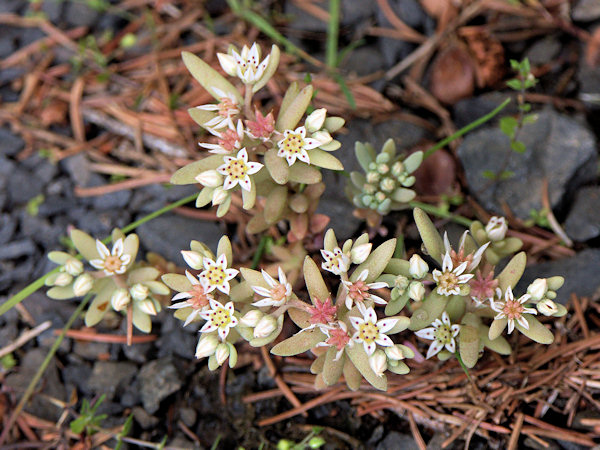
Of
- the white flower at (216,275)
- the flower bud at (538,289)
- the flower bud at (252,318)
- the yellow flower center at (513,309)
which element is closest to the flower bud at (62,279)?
the white flower at (216,275)

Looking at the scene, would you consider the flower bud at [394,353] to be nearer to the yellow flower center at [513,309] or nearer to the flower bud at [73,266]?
the yellow flower center at [513,309]

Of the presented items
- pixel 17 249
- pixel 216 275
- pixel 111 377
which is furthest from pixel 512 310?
pixel 17 249

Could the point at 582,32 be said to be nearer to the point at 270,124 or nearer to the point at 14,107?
the point at 270,124

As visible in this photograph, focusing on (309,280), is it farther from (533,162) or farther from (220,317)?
(533,162)

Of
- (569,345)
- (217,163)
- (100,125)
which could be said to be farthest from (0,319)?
(569,345)

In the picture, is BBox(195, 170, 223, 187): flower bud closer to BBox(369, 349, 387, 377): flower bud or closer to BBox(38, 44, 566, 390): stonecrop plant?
BBox(38, 44, 566, 390): stonecrop plant

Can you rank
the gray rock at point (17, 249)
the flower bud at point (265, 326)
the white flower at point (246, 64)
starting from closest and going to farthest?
the flower bud at point (265, 326) → the white flower at point (246, 64) → the gray rock at point (17, 249)
